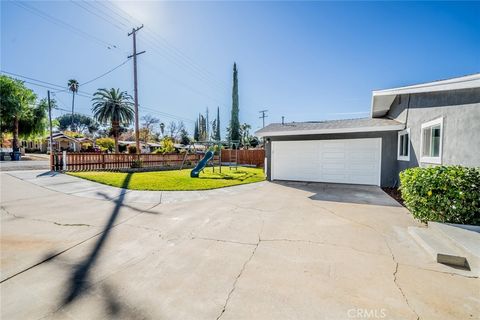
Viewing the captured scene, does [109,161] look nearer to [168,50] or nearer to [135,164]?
[135,164]

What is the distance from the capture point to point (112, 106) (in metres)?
25.2

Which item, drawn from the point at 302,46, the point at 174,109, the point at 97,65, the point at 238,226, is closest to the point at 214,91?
the point at 174,109

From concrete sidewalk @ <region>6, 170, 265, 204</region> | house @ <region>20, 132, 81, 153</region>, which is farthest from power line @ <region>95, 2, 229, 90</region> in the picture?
house @ <region>20, 132, 81, 153</region>

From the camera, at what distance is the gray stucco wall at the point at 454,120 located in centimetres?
412

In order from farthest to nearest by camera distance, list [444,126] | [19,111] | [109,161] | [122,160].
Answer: [19,111] < [122,160] < [109,161] < [444,126]

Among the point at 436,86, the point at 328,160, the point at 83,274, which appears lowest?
the point at 83,274

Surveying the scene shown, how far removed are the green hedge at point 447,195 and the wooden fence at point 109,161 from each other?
1569 centimetres

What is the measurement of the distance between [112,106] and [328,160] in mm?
24927

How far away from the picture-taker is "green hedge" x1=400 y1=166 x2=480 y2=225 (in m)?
3.62

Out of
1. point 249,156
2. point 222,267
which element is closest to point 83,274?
point 222,267

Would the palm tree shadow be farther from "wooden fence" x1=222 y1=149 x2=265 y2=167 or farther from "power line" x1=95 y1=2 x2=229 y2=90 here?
"wooden fence" x1=222 y1=149 x2=265 y2=167

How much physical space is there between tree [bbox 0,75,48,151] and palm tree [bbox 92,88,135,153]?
299 inches

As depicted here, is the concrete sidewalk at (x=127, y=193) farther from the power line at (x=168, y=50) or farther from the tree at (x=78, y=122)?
the tree at (x=78, y=122)

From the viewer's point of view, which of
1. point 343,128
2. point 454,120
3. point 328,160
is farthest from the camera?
point 328,160
